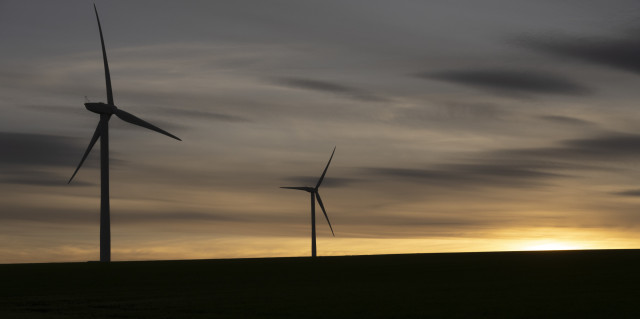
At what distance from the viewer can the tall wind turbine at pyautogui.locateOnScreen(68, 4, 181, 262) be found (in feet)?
301

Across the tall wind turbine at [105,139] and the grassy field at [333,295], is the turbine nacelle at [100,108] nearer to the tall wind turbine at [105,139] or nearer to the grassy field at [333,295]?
the tall wind turbine at [105,139]

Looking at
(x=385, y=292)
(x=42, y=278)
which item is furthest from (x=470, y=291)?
(x=42, y=278)

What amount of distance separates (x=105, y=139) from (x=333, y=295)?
5161cm

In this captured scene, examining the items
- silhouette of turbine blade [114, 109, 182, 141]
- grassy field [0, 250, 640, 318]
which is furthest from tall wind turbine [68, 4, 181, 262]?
grassy field [0, 250, 640, 318]

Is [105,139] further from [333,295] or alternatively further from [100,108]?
[333,295]

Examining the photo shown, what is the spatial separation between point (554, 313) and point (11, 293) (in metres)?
34.1

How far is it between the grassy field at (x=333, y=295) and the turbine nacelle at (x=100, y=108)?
2629cm

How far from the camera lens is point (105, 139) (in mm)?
95062

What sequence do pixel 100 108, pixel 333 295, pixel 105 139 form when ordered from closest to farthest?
pixel 333 295 → pixel 105 139 → pixel 100 108

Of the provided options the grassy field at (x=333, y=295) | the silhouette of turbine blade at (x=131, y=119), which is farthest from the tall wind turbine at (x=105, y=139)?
the grassy field at (x=333, y=295)

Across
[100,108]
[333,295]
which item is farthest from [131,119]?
[333,295]

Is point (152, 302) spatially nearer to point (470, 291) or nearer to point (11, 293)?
point (11, 293)

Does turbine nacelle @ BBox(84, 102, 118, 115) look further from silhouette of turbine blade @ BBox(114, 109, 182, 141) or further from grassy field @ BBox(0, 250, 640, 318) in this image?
grassy field @ BBox(0, 250, 640, 318)

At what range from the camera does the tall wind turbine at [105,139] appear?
91.9 meters
